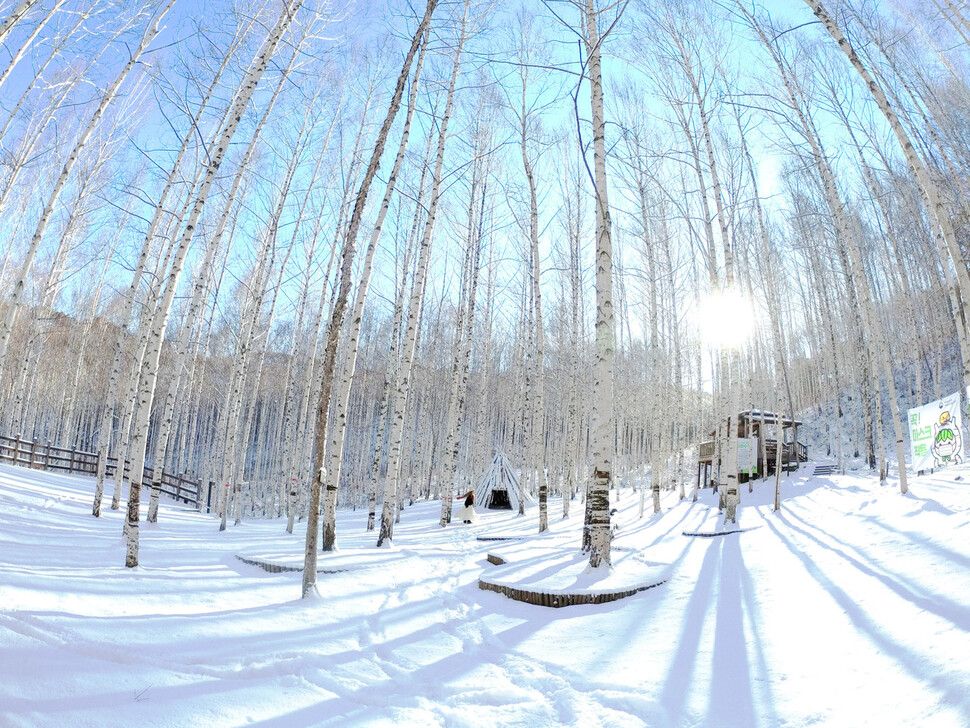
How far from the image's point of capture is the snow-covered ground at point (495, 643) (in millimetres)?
2453

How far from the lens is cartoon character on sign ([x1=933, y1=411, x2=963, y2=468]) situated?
930cm

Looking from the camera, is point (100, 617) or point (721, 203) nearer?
point (100, 617)

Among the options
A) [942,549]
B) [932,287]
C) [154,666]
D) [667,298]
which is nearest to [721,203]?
[667,298]

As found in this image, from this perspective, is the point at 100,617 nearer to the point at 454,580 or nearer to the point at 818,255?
the point at 454,580

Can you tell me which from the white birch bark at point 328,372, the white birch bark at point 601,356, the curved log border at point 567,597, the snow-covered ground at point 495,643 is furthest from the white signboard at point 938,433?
the white birch bark at point 328,372

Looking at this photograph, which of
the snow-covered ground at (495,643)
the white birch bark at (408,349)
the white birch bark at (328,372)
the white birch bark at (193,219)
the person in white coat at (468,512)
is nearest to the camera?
the snow-covered ground at (495,643)

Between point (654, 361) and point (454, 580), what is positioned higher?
point (654, 361)

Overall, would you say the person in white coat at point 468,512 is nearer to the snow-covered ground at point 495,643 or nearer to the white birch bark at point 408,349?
the white birch bark at point 408,349

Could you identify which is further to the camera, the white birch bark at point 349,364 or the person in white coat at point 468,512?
the person in white coat at point 468,512

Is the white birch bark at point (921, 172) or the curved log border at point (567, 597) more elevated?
the white birch bark at point (921, 172)

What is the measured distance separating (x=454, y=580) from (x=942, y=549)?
4907mm

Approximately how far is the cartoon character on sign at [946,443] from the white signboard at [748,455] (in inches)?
347

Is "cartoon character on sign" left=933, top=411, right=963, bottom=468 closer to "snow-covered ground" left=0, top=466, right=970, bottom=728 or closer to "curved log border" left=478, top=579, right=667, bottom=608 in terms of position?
"snow-covered ground" left=0, top=466, right=970, bottom=728

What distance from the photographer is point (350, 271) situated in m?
5.41
